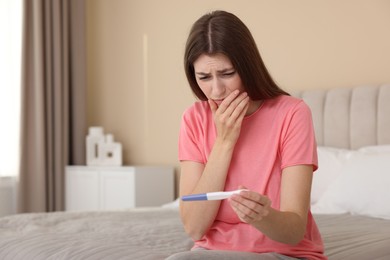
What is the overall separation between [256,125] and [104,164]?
349 cm

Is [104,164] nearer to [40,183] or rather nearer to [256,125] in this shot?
[40,183]

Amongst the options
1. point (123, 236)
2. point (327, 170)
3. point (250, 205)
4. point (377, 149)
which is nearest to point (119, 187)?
point (327, 170)

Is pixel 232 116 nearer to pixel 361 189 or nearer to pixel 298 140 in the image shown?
pixel 298 140

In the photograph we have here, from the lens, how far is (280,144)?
169cm

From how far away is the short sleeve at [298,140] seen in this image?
1622mm

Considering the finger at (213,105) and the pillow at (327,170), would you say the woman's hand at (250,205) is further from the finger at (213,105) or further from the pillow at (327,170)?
the pillow at (327,170)

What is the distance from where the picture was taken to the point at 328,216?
294cm

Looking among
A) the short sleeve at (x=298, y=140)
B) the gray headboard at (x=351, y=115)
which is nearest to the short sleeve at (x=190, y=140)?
the short sleeve at (x=298, y=140)

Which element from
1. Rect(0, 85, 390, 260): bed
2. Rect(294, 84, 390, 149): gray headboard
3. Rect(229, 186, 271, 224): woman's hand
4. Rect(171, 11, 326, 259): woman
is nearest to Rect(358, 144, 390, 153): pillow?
Rect(0, 85, 390, 260): bed

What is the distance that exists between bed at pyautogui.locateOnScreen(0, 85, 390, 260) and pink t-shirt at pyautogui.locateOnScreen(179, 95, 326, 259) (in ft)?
1.23

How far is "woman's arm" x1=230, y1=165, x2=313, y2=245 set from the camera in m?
1.40

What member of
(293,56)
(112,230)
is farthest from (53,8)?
(112,230)

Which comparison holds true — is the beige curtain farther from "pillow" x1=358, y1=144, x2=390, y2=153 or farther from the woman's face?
the woman's face

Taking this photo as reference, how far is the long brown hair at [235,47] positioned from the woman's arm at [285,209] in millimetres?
229
